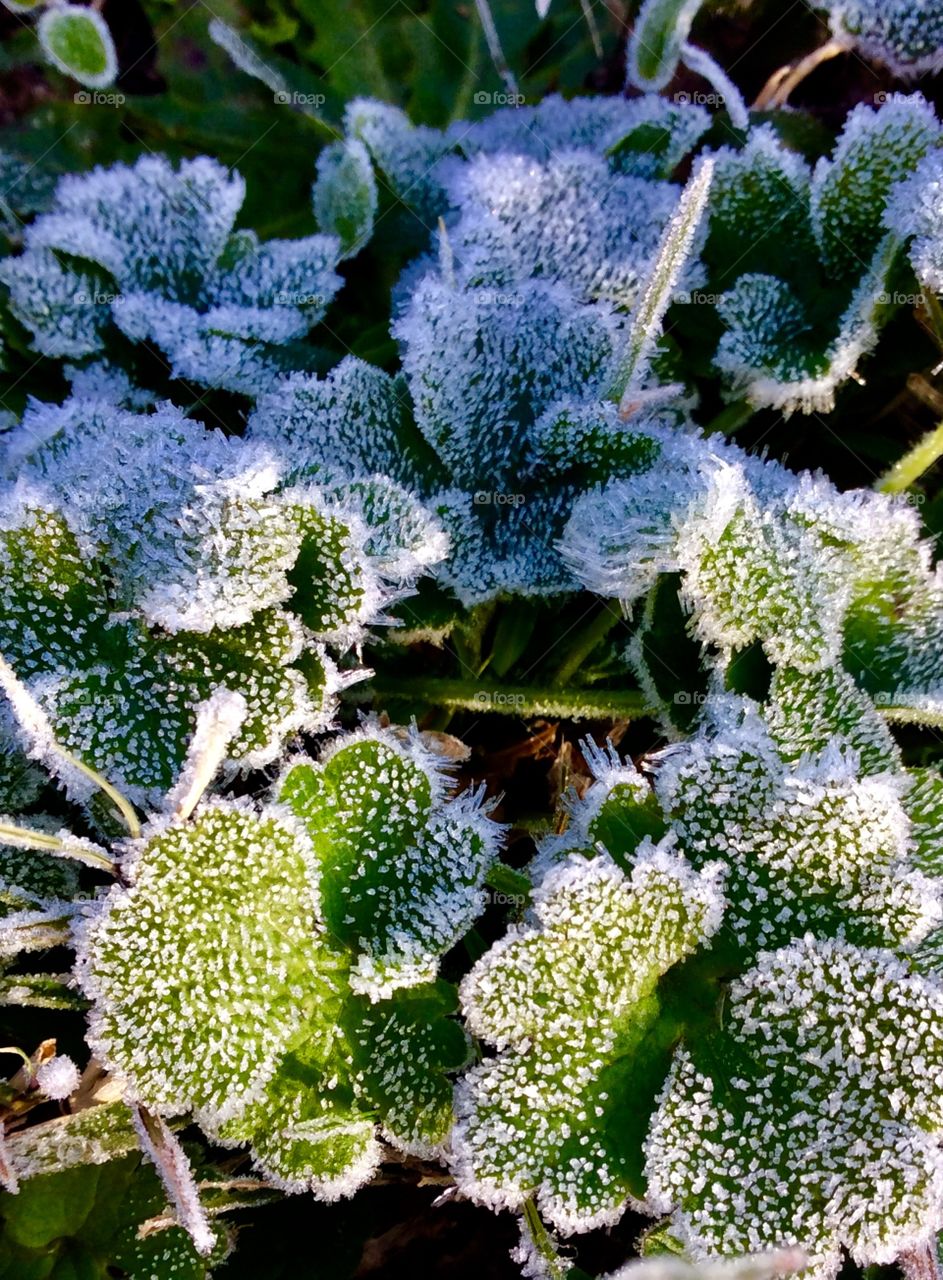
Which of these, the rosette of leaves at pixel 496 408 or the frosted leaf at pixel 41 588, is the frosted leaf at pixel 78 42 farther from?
the frosted leaf at pixel 41 588

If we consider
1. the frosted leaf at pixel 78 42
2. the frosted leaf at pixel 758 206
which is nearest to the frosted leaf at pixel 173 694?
the frosted leaf at pixel 758 206

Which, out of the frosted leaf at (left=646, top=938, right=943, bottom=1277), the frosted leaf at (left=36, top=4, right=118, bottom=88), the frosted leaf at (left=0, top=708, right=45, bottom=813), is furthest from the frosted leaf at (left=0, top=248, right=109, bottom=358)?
the frosted leaf at (left=646, top=938, right=943, bottom=1277)

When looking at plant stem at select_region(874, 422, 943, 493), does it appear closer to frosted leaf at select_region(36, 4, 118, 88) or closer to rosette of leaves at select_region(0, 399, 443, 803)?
rosette of leaves at select_region(0, 399, 443, 803)

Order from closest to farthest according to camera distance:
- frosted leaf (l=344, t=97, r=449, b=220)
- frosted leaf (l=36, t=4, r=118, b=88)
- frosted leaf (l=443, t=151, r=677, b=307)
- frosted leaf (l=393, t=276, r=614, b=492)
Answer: frosted leaf (l=393, t=276, r=614, b=492) < frosted leaf (l=443, t=151, r=677, b=307) < frosted leaf (l=344, t=97, r=449, b=220) < frosted leaf (l=36, t=4, r=118, b=88)

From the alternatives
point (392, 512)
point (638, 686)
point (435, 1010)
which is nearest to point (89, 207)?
point (392, 512)

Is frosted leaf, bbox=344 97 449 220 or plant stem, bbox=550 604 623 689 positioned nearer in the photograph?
plant stem, bbox=550 604 623 689

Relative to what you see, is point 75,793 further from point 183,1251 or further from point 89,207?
point 89,207
